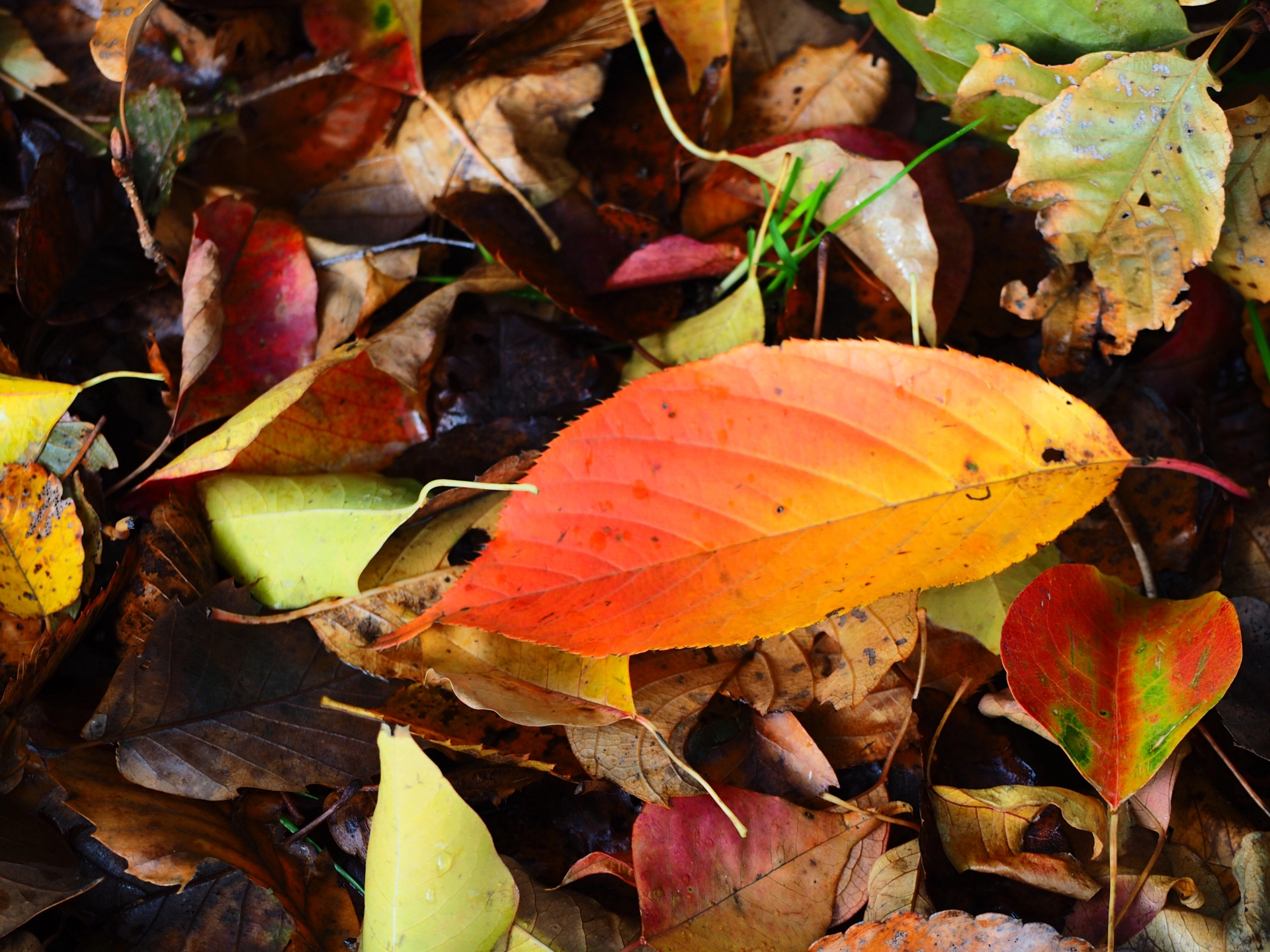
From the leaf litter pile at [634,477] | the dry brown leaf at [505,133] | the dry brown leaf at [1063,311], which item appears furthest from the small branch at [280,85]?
the dry brown leaf at [1063,311]

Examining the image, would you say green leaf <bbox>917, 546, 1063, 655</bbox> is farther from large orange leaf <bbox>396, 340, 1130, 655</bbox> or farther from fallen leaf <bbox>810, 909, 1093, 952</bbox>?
fallen leaf <bbox>810, 909, 1093, 952</bbox>

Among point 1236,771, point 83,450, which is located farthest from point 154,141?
point 1236,771

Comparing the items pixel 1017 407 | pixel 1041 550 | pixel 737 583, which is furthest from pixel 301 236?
pixel 1041 550

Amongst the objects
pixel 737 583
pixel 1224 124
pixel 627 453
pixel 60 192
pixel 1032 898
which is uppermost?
pixel 60 192

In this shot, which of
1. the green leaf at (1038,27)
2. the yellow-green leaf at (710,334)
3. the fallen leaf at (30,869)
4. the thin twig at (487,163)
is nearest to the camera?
the fallen leaf at (30,869)

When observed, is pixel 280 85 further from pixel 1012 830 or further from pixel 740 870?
pixel 1012 830

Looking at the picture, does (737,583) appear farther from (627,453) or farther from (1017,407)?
(1017,407)

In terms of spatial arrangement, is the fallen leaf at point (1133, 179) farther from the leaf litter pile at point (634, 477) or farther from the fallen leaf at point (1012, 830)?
the fallen leaf at point (1012, 830)
